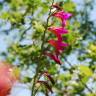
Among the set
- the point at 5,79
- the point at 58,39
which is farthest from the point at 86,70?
the point at 5,79

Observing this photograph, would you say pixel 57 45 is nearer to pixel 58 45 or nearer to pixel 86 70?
pixel 58 45

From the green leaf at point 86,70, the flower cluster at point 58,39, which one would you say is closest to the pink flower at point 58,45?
the flower cluster at point 58,39

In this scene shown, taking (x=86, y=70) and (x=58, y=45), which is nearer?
(x=58, y=45)

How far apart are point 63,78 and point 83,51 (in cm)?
88

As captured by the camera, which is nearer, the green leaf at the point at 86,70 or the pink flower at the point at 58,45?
the pink flower at the point at 58,45

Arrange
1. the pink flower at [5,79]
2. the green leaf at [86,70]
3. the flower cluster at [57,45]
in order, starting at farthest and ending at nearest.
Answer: the green leaf at [86,70] → the flower cluster at [57,45] → the pink flower at [5,79]

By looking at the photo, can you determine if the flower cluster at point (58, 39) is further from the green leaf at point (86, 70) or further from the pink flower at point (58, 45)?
the green leaf at point (86, 70)

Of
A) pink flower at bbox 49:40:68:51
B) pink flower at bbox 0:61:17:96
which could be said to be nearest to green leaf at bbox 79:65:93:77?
pink flower at bbox 49:40:68:51

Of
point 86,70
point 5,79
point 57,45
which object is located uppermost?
point 5,79

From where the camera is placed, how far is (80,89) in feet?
27.5

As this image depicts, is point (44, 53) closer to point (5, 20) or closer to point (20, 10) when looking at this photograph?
point (5, 20)

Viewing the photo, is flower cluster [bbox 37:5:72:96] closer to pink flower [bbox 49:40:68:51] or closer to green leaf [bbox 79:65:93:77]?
pink flower [bbox 49:40:68:51]

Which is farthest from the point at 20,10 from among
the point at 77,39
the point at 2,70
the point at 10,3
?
the point at 2,70

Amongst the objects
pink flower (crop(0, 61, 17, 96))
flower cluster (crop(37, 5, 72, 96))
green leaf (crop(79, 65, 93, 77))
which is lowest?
green leaf (crop(79, 65, 93, 77))
